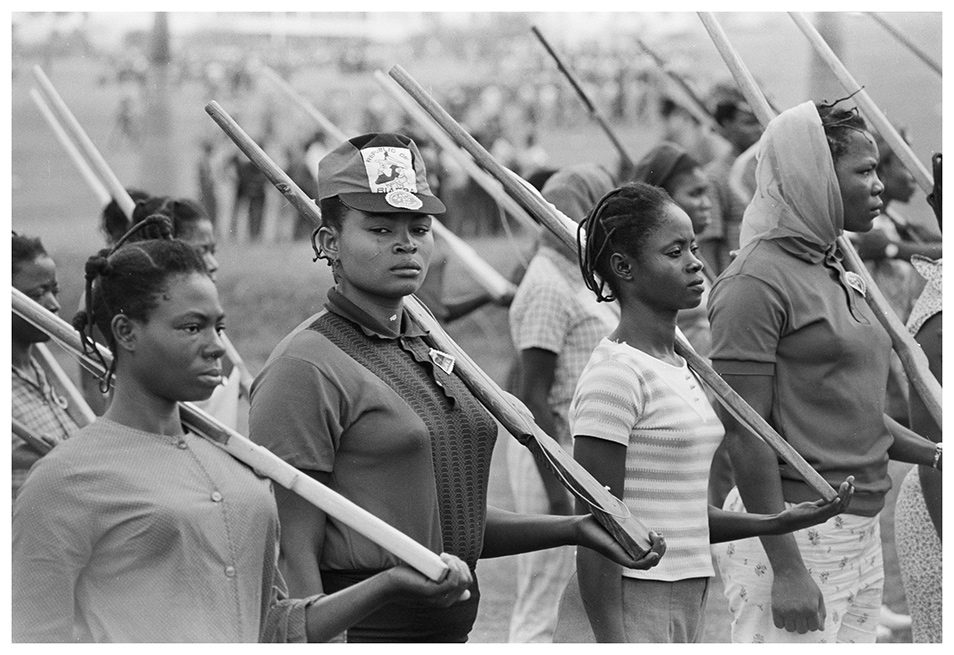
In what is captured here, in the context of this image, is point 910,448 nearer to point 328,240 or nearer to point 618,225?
point 618,225

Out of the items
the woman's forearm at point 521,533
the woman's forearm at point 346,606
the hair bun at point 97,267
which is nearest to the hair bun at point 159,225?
the hair bun at point 97,267

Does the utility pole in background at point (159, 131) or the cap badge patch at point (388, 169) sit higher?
the cap badge patch at point (388, 169)

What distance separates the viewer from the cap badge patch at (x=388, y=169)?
3066 mm

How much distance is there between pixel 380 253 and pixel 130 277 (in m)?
0.57

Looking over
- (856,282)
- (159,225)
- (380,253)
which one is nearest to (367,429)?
(380,253)

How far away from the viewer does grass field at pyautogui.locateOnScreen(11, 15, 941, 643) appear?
13.2 m

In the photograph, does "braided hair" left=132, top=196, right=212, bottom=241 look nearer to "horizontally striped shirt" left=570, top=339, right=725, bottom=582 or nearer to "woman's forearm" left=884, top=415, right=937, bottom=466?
"horizontally striped shirt" left=570, top=339, right=725, bottom=582

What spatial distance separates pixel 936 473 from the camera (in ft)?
14.1

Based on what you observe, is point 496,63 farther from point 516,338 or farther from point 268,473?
point 268,473

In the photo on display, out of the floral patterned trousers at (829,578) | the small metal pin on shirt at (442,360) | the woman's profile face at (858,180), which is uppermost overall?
the woman's profile face at (858,180)

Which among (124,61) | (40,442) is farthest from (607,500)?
(124,61)

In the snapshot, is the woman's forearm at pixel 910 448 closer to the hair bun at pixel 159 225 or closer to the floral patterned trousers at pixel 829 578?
the floral patterned trousers at pixel 829 578
